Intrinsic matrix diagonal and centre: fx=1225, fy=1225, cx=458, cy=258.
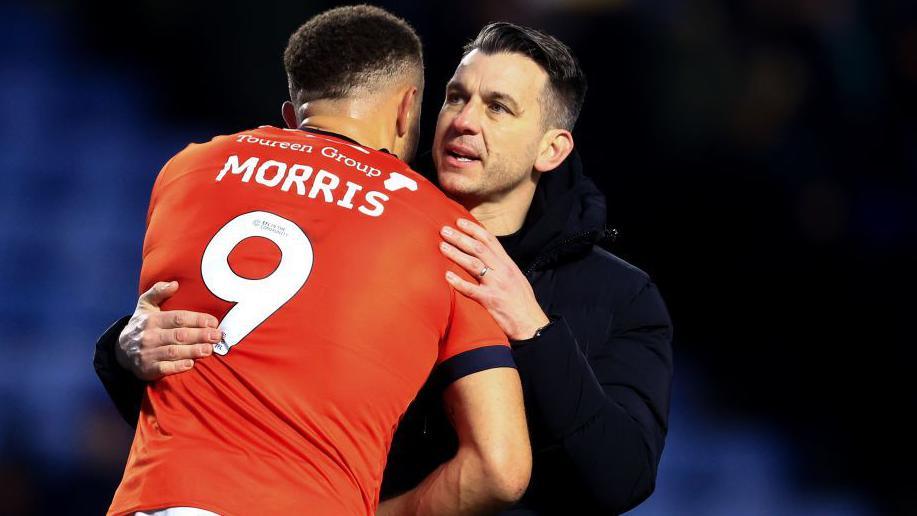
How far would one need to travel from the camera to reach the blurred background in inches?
247

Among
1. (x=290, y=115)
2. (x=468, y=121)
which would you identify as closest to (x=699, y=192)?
(x=468, y=121)

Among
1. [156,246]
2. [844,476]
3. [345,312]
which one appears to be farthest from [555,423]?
[844,476]

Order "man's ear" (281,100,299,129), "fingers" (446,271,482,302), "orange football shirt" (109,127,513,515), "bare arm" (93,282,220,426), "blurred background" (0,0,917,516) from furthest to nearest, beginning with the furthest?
"blurred background" (0,0,917,516), "man's ear" (281,100,299,129), "fingers" (446,271,482,302), "bare arm" (93,282,220,426), "orange football shirt" (109,127,513,515)

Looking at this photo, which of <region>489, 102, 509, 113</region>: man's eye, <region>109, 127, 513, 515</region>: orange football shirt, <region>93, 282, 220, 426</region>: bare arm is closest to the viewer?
<region>109, 127, 513, 515</region>: orange football shirt

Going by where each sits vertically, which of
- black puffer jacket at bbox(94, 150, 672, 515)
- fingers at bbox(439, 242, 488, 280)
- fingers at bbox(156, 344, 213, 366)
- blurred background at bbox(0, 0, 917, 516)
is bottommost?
blurred background at bbox(0, 0, 917, 516)

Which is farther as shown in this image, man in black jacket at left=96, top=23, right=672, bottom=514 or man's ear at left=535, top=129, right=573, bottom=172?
man's ear at left=535, top=129, right=573, bottom=172

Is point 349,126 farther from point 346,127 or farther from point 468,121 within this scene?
point 468,121

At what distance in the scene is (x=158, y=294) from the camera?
95.8 inches

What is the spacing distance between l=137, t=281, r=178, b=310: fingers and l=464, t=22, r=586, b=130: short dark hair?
1.13 metres

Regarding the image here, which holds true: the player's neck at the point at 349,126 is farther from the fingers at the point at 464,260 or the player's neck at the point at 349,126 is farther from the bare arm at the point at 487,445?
the bare arm at the point at 487,445

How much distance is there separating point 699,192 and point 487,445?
13.8 ft

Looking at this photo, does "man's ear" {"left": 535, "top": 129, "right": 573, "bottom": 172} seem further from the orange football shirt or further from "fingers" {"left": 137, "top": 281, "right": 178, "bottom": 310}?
"fingers" {"left": 137, "top": 281, "right": 178, "bottom": 310}

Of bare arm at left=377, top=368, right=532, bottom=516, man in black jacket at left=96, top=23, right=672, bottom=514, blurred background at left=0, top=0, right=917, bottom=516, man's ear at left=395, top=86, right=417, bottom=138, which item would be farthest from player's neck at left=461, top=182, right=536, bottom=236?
blurred background at left=0, top=0, right=917, bottom=516

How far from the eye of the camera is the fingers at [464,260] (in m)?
2.48
